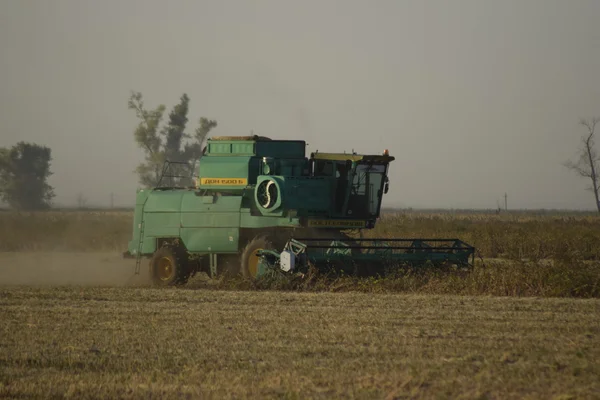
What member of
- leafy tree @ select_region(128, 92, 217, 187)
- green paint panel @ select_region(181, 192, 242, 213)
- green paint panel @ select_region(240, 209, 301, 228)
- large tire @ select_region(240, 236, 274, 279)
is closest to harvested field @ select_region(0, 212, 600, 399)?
large tire @ select_region(240, 236, 274, 279)

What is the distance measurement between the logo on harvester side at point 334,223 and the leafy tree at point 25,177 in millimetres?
51068

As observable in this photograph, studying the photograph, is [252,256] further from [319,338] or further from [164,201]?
[319,338]

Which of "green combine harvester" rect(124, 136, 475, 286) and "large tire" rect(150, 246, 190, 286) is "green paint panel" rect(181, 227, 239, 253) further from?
"large tire" rect(150, 246, 190, 286)

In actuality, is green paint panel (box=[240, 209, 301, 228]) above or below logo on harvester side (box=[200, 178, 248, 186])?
below

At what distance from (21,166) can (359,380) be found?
62.3 m

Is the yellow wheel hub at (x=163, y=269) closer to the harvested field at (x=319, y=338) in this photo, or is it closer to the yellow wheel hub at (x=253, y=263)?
the harvested field at (x=319, y=338)

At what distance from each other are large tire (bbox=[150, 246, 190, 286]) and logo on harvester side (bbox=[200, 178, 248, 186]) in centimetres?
159

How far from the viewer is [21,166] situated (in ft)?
214

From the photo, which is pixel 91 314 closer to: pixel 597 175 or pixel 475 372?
pixel 475 372

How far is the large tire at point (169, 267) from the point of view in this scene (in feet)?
57.1

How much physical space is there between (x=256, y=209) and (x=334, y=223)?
1.63 meters

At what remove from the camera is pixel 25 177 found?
213ft

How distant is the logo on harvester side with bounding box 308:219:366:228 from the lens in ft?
54.3

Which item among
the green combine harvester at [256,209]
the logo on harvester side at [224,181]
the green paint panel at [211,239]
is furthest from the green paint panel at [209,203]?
the green paint panel at [211,239]
